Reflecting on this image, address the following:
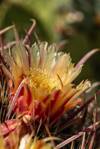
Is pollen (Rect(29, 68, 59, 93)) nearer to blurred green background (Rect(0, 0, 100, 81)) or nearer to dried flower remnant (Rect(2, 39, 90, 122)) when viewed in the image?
dried flower remnant (Rect(2, 39, 90, 122))

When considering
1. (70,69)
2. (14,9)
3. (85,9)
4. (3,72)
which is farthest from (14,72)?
→ (85,9)

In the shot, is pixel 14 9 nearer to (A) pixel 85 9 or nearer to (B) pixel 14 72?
(A) pixel 85 9

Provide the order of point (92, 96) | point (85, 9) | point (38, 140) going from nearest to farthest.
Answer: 1. point (38, 140)
2. point (92, 96)
3. point (85, 9)

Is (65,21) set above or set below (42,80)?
below

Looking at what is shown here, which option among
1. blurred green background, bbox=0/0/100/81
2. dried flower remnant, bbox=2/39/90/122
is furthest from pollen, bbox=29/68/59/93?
blurred green background, bbox=0/0/100/81

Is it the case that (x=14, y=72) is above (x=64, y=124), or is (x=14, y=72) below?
above

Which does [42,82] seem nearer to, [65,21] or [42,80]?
[42,80]

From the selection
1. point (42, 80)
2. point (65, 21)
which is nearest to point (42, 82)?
point (42, 80)

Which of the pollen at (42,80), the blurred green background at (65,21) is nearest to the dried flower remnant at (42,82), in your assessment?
the pollen at (42,80)
